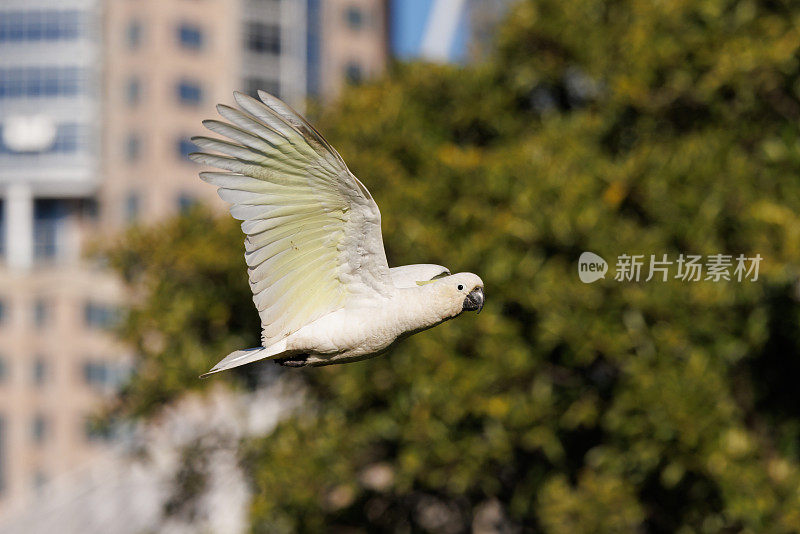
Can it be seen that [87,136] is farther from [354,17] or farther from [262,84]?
[354,17]

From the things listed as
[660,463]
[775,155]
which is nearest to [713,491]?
[660,463]

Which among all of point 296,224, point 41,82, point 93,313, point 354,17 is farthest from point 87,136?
point 296,224

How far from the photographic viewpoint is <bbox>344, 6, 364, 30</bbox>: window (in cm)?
4603

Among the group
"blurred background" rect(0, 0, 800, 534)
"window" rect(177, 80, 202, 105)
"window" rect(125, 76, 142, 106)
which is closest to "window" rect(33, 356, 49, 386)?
"window" rect(125, 76, 142, 106)

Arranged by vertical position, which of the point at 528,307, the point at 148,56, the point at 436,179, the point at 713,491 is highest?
the point at 148,56

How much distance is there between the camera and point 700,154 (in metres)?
8.69

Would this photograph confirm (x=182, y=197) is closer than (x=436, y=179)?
No

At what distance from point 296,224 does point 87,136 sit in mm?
42964

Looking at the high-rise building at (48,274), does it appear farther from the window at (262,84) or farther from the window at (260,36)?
the window at (260,36)

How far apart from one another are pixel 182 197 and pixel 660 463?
38.2 m

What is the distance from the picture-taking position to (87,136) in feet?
139

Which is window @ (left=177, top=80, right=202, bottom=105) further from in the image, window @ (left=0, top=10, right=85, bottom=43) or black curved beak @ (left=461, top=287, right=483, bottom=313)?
black curved beak @ (left=461, top=287, right=483, bottom=313)

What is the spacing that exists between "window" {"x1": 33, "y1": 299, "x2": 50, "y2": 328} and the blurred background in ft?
106

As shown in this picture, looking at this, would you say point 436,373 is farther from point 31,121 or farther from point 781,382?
point 31,121
